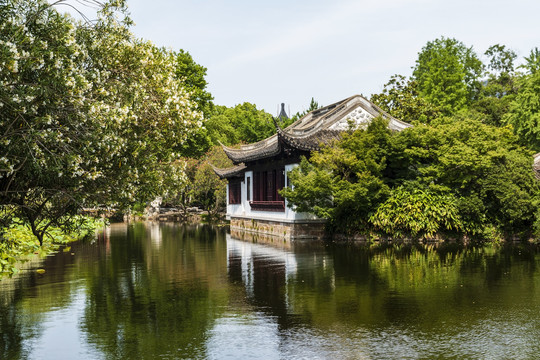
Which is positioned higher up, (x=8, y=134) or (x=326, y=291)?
(x=8, y=134)

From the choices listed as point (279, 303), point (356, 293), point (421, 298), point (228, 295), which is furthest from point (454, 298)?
point (228, 295)

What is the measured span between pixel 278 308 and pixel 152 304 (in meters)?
2.64

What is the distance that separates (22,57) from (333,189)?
19.2m

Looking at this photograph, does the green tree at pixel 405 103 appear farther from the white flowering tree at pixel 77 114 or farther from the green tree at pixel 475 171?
the white flowering tree at pixel 77 114

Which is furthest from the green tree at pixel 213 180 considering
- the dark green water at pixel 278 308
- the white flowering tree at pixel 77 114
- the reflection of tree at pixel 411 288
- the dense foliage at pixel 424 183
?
the white flowering tree at pixel 77 114

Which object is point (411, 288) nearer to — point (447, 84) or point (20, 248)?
point (20, 248)

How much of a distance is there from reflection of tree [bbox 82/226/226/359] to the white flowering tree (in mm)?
2114

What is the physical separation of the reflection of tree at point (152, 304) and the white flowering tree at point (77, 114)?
83.2 inches

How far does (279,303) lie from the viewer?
12000mm

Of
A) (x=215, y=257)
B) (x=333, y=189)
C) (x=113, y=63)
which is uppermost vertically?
(x=113, y=63)

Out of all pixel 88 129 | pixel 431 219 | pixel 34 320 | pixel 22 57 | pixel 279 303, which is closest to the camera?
pixel 22 57

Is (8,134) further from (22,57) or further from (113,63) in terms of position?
(113,63)

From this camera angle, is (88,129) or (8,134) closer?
(8,134)

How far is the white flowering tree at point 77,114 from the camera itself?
27.5 ft
